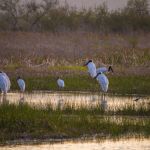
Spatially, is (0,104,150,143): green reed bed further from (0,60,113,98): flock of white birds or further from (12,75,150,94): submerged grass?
(12,75,150,94): submerged grass

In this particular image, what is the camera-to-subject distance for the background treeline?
160 feet

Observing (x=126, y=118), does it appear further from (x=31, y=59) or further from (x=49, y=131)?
(x=31, y=59)

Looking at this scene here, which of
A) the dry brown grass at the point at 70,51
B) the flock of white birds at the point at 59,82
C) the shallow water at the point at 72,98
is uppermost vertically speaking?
the dry brown grass at the point at 70,51

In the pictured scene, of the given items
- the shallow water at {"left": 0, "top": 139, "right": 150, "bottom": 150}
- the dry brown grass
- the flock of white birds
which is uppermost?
the dry brown grass

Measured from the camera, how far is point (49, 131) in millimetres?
12812

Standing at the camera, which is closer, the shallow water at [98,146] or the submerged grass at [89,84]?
the shallow water at [98,146]

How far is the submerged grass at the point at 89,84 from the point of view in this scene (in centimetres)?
2322

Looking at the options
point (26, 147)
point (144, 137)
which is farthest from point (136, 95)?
point (26, 147)

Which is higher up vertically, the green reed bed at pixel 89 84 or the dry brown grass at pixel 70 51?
the dry brown grass at pixel 70 51

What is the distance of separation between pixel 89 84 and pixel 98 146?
12.5 m

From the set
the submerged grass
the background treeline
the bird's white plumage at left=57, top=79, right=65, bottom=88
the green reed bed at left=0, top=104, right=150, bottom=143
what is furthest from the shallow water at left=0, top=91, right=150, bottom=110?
the background treeline

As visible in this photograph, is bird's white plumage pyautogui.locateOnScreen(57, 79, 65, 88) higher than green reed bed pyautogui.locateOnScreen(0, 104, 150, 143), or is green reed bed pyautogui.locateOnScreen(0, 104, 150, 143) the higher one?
bird's white plumage pyautogui.locateOnScreen(57, 79, 65, 88)

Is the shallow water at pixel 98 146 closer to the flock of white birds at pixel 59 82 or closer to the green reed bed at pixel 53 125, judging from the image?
the green reed bed at pixel 53 125

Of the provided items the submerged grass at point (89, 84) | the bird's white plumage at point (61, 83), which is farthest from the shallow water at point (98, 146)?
the bird's white plumage at point (61, 83)
